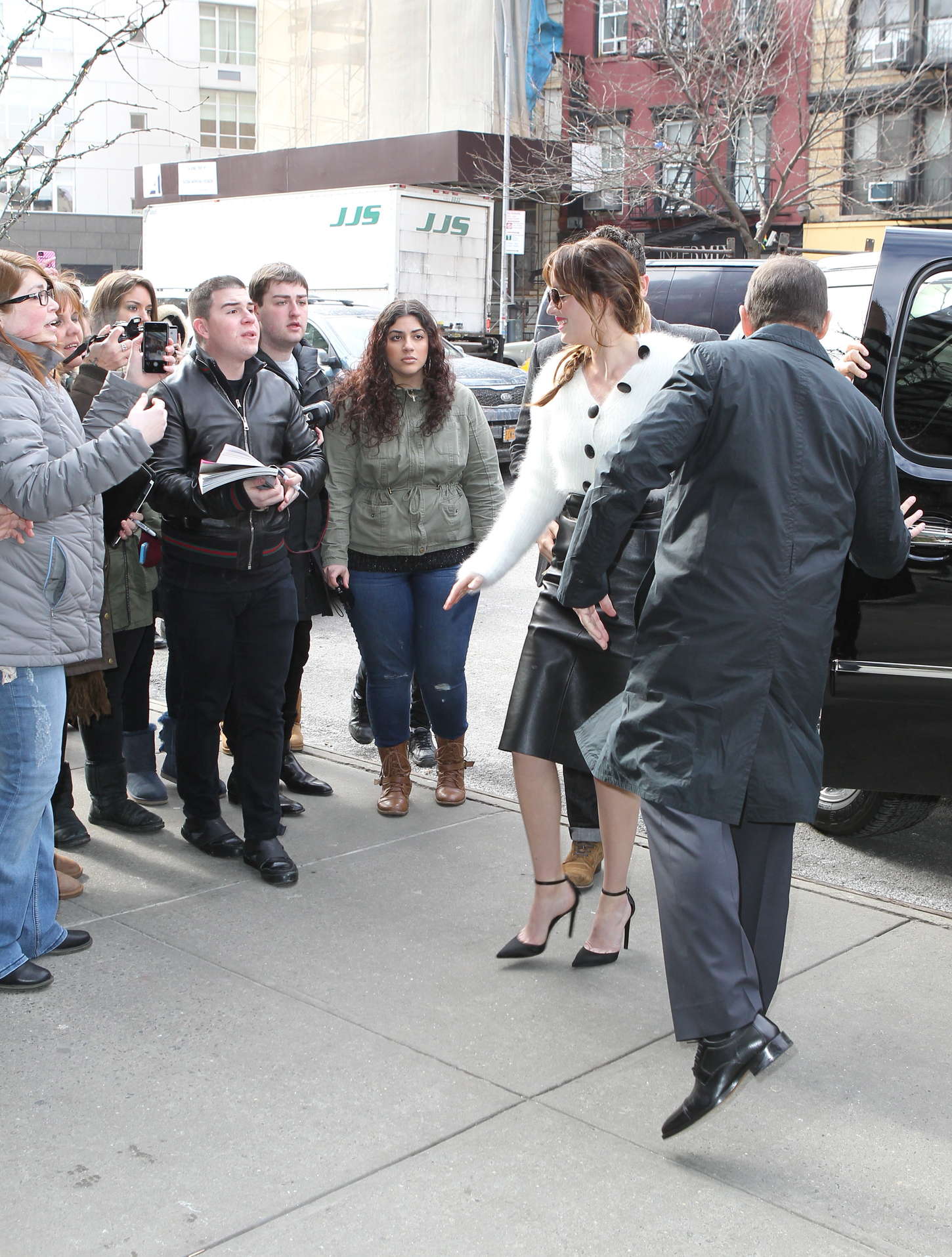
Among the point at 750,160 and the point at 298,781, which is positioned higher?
the point at 750,160

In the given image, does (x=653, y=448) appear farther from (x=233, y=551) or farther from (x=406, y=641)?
(x=406, y=641)

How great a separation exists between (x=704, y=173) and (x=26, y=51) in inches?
1113

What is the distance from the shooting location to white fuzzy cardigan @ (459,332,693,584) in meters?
3.80

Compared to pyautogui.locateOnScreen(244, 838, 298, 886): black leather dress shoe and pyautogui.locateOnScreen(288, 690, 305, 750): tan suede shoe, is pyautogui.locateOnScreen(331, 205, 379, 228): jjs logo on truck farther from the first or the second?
pyautogui.locateOnScreen(244, 838, 298, 886): black leather dress shoe

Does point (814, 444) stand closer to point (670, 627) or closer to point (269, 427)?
point (670, 627)

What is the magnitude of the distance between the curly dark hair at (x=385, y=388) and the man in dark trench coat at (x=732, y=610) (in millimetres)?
2199

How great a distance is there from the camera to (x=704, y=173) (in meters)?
28.8

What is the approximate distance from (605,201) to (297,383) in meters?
32.1

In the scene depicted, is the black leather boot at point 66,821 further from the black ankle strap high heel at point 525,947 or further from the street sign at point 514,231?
the street sign at point 514,231

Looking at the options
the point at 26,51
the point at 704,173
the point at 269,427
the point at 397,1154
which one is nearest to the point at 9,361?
the point at 269,427

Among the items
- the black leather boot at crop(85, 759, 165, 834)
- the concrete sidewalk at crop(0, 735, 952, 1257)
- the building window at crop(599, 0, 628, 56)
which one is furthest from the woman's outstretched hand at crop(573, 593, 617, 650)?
the building window at crop(599, 0, 628, 56)

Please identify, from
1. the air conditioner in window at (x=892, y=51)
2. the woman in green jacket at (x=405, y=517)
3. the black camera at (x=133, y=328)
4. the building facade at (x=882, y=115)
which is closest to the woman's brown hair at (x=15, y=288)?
the black camera at (x=133, y=328)

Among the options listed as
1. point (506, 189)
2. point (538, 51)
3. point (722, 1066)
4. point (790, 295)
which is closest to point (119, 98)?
point (538, 51)

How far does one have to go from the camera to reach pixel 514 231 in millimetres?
26938
